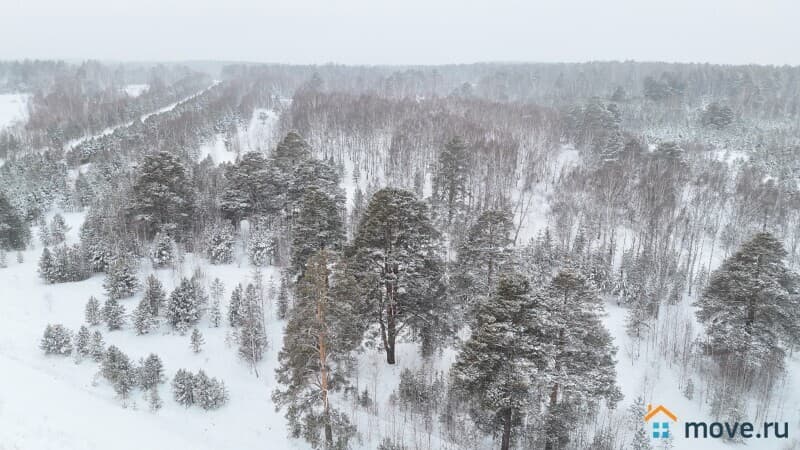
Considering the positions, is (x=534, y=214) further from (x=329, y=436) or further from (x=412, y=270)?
(x=329, y=436)

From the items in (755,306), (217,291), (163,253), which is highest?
(755,306)

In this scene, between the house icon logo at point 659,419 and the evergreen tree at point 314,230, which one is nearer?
the house icon logo at point 659,419

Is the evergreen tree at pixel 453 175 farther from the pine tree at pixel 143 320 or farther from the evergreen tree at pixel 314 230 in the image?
the pine tree at pixel 143 320

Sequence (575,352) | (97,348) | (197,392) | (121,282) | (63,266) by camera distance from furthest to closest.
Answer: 1. (63,266)
2. (121,282)
3. (97,348)
4. (197,392)
5. (575,352)

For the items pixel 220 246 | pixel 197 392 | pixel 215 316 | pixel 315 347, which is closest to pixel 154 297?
pixel 215 316

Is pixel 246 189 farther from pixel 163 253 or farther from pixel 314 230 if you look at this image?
pixel 314 230

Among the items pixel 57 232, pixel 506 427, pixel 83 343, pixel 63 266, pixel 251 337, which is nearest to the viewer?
pixel 506 427

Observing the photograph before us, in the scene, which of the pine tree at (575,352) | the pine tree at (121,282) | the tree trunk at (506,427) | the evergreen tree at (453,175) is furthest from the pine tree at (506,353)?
the evergreen tree at (453,175)
